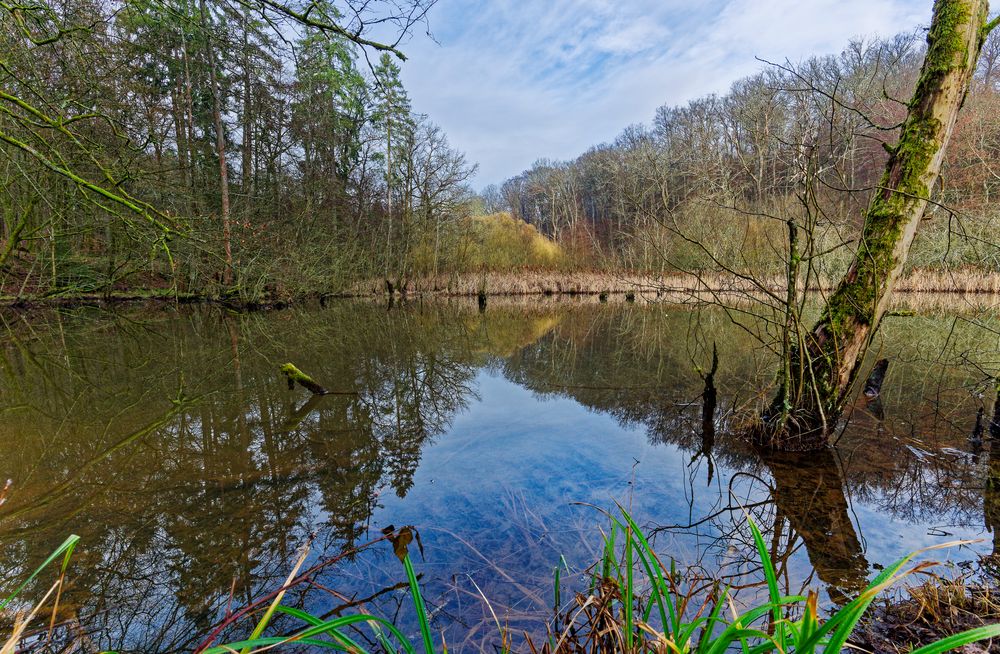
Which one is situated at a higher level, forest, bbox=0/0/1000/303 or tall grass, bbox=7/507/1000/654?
forest, bbox=0/0/1000/303

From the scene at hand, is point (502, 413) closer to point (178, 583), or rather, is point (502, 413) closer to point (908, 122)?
point (178, 583)

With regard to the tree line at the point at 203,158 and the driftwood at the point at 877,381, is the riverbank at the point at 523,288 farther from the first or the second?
the driftwood at the point at 877,381

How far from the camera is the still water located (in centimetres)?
191

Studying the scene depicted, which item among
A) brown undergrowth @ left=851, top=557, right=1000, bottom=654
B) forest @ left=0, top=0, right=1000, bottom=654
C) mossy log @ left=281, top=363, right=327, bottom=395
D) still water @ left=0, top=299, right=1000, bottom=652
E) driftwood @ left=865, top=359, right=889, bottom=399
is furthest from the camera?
mossy log @ left=281, top=363, right=327, bottom=395

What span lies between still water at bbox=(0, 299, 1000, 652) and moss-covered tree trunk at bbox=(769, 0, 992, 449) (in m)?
0.27

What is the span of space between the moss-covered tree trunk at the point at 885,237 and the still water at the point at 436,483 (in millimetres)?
274

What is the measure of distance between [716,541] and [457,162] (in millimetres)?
18652

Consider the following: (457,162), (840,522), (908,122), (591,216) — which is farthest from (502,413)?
(591,216)

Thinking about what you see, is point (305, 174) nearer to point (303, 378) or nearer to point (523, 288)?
point (523, 288)

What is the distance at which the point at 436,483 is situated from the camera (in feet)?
9.81

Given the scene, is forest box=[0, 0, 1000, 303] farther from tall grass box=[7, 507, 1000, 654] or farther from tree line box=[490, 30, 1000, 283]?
tall grass box=[7, 507, 1000, 654]

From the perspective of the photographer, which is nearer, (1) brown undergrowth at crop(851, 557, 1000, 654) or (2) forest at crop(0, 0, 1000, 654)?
(1) brown undergrowth at crop(851, 557, 1000, 654)

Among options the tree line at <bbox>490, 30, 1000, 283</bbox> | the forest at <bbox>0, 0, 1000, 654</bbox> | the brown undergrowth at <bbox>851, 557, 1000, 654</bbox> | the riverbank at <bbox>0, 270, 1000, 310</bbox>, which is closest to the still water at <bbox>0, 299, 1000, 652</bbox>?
the forest at <bbox>0, 0, 1000, 654</bbox>

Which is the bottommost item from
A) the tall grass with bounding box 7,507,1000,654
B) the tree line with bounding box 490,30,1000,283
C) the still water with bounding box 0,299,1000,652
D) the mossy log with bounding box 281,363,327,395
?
the still water with bounding box 0,299,1000,652
